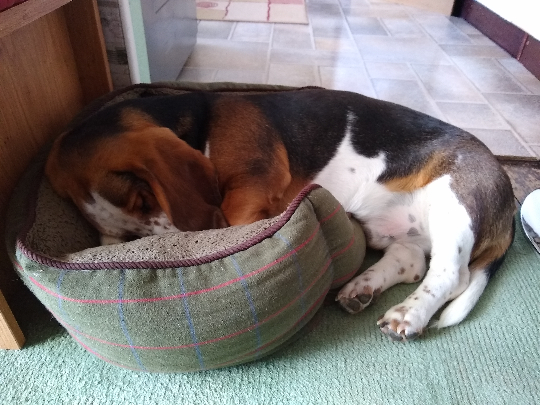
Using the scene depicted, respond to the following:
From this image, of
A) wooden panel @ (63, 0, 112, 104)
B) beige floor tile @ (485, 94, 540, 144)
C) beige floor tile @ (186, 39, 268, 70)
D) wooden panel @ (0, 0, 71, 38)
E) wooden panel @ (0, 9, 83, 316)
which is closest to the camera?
wooden panel @ (0, 0, 71, 38)

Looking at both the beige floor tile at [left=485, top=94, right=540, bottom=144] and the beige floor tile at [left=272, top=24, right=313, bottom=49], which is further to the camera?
the beige floor tile at [left=272, top=24, right=313, bottom=49]

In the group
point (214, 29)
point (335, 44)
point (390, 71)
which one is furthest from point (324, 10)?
point (390, 71)

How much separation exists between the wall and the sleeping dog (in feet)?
8.00

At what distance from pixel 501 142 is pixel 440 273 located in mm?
1575

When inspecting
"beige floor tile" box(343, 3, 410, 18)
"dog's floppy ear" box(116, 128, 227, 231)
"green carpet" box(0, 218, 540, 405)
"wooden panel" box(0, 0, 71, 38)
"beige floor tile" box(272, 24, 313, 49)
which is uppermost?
"wooden panel" box(0, 0, 71, 38)

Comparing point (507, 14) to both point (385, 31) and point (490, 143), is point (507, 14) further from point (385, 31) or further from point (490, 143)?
point (490, 143)

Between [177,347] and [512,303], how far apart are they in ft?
3.94

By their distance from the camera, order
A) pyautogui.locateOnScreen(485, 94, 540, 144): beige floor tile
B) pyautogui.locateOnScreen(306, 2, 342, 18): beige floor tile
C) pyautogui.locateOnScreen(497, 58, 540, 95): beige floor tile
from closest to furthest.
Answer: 1. pyautogui.locateOnScreen(485, 94, 540, 144): beige floor tile
2. pyautogui.locateOnScreen(497, 58, 540, 95): beige floor tile
3. pyautogui.locateOnScreen(306, 2, 342, 18): beige floor tile

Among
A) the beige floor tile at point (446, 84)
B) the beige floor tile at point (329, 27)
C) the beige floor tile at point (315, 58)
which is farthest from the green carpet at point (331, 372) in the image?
the beige floor tile at point (329, 27)

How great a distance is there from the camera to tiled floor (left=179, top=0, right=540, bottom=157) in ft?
10.4

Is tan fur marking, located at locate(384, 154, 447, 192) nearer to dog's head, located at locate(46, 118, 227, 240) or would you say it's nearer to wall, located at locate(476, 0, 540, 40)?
dog's head, located at locate(46, 118, 227, 240)

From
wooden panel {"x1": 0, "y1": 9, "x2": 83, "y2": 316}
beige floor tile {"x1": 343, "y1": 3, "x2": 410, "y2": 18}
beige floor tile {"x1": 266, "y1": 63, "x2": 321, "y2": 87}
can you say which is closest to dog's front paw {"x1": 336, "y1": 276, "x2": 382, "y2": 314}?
wooden panel {"x1": 0, "y1": 9, "x2": 83, "y2": 316}

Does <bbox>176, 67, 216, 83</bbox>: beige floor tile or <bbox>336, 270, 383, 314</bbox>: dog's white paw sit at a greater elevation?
<bbox>336, 270, 383, 314</bbox>: dog's white paw

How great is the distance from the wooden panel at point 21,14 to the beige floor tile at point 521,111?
268 cm
